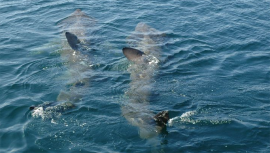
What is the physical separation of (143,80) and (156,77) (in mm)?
618

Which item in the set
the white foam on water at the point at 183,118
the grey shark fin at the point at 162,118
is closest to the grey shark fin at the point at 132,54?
the white foam on water at the point at 183,118

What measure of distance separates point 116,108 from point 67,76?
3.35 m

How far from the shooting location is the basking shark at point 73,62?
1317 centimetres

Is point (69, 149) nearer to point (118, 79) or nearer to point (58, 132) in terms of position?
point (58, 132)

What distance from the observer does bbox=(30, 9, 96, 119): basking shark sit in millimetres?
13172

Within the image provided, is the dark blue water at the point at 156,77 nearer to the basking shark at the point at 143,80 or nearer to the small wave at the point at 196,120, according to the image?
the small wave at the point at 196,120

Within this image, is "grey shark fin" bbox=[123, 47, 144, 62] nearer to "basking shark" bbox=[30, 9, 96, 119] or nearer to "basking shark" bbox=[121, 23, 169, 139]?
"basking shark" bbox=[121, 23, 169, 139]

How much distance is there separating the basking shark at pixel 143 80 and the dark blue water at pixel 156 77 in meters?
0.29

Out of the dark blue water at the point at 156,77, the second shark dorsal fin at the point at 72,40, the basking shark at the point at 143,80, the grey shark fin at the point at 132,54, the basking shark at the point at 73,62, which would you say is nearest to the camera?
the dark blue water at the point at 156,77

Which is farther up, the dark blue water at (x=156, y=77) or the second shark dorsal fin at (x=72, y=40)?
the second shark dorsal fin at (x=72, y=40)

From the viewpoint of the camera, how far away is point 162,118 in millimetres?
12008

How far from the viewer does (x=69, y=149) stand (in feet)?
37.1

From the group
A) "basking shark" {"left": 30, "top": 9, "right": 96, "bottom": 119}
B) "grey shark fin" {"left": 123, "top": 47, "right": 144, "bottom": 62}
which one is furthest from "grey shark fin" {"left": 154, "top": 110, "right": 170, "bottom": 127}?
"grey shark fin" {"left": 123, "top": 47, "right": 144, "bottom": 62}

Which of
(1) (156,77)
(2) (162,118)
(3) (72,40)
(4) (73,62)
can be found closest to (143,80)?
(1) (156,77)
